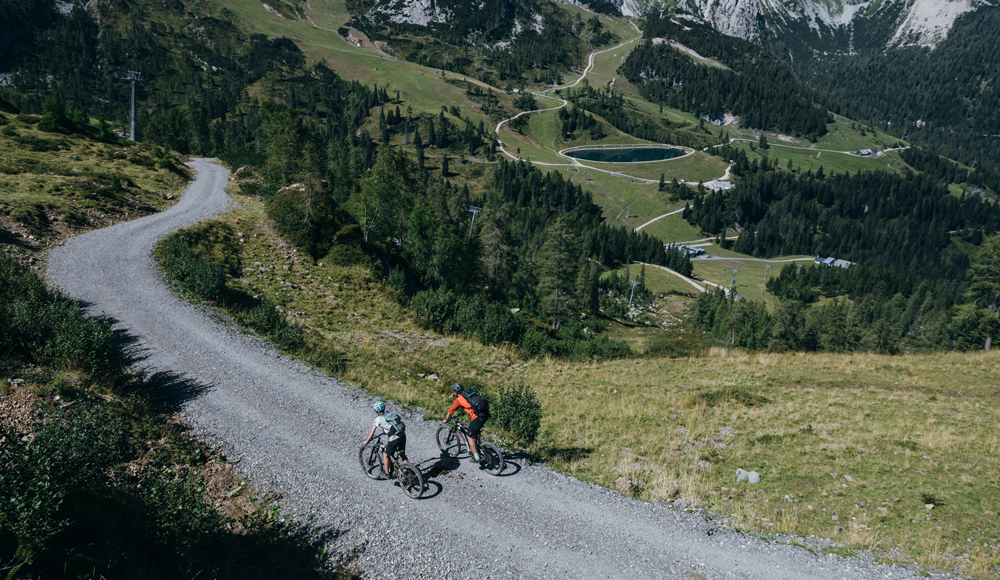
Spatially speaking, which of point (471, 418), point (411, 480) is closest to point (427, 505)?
point (411, 480)

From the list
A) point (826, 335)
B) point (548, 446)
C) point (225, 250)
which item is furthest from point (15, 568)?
point (826, 335)

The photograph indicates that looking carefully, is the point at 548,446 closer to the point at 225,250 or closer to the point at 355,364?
the point at 355,364

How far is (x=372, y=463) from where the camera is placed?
1391 cm

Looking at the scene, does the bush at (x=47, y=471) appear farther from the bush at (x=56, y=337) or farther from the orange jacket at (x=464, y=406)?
the orange jacket at (x=464, y=406)

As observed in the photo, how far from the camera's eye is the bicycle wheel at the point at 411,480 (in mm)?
12906

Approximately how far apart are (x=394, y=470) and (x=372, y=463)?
3.33 feet

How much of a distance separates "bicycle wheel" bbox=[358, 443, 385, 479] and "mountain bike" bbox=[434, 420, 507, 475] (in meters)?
2.22

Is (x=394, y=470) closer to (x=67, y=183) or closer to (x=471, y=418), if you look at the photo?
(x=471, y=418)

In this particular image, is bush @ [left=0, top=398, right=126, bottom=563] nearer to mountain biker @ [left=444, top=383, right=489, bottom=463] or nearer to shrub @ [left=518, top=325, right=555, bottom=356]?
mountain biker @ [left=444, top=383, right=489, bottom=463]

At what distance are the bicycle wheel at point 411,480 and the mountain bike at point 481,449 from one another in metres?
2.02

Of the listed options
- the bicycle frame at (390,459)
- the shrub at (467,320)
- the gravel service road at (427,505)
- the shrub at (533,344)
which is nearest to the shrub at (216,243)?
the gravel service road at (427,505)

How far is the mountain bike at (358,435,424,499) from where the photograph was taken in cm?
1297

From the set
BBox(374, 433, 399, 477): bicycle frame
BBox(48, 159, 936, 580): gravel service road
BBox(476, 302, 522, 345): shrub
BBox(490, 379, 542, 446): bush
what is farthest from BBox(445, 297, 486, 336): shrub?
BBox(374, 433, 399, 477): bicycle frame

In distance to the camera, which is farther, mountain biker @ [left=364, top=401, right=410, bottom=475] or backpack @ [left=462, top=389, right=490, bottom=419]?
backpack @ [left=462, top=389, right=490, bottom=419]
